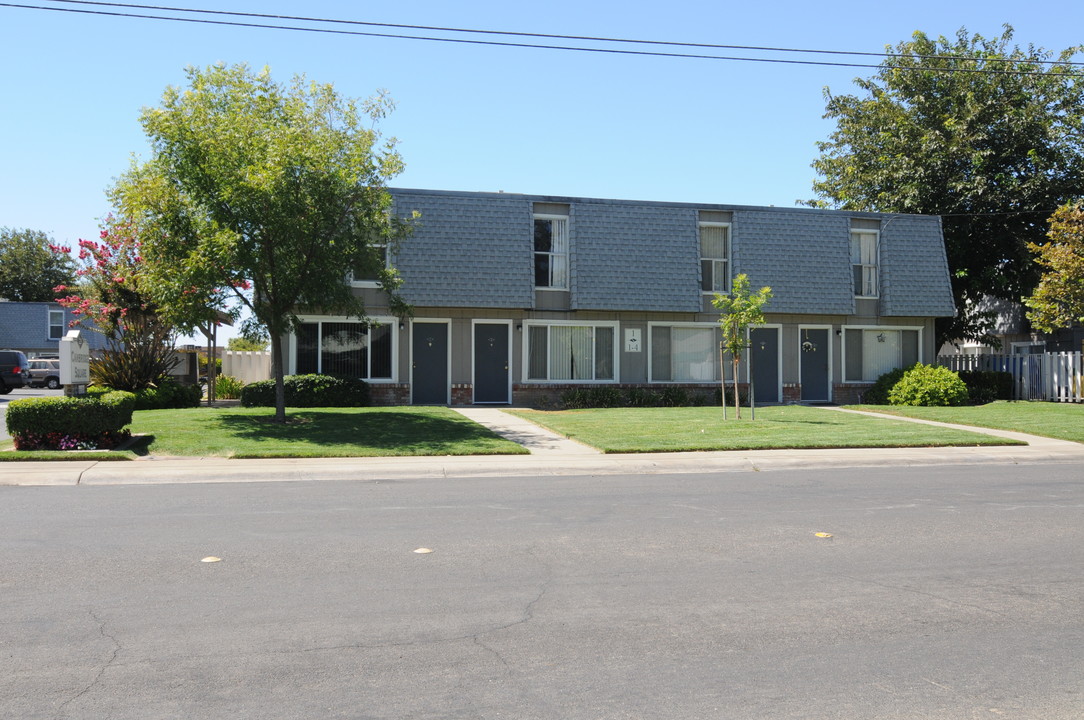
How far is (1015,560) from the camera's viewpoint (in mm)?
7129

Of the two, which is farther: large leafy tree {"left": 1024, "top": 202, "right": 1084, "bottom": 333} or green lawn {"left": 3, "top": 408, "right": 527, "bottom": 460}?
large leafy tree {"left": 1024, "top": 202, "right": 1084, "bottom": 333}

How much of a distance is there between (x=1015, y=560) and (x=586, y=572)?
11.2 feet

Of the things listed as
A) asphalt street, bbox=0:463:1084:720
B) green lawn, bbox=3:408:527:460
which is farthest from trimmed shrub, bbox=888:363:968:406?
asphalt street, bbox=0:463:1084:720

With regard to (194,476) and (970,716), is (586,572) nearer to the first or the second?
(970,716)

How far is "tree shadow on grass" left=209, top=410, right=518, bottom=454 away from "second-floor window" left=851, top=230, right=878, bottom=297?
14.3 meters

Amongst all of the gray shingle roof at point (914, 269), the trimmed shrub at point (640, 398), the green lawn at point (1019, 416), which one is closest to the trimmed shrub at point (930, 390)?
the green lawn at point (1019, 416)

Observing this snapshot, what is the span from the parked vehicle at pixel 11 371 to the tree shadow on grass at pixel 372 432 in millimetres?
23081

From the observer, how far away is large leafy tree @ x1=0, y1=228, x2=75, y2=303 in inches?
2506

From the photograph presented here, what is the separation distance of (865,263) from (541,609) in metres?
23.8

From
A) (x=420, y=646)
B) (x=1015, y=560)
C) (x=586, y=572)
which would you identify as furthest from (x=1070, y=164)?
(x=420, y=646)

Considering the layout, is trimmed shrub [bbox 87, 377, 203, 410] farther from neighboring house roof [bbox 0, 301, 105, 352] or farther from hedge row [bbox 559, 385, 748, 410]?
neighboring house roof [bbox 0, 301, 105, 352]

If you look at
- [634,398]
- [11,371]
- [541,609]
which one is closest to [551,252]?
[634,398]

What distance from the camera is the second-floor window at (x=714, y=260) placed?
25797mm

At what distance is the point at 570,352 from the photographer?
25.0 m
